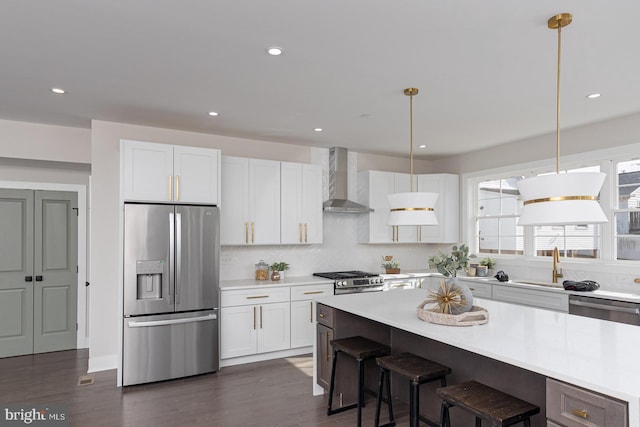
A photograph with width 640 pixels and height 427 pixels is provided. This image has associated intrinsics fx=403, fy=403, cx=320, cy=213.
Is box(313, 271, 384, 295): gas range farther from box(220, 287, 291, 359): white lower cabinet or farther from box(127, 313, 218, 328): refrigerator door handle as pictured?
box(127, 313, 218, 328): refrigerator door handle

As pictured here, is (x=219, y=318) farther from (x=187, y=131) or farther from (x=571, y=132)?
(x=571, y=132)

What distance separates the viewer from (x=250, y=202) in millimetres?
4867

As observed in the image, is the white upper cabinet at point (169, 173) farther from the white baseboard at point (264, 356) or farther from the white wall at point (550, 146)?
the white wall at point (550, 146)

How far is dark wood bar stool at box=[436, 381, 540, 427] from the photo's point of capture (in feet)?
6.13

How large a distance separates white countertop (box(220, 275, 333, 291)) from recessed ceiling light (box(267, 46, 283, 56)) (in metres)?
2.61

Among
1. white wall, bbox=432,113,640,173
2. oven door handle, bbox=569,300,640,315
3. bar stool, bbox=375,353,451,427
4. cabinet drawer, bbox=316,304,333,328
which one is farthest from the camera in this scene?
white wall, bbox=432,113,640,173

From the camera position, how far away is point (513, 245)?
217 inches

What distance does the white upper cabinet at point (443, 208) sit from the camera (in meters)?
6.08

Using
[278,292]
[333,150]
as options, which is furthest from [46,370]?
[333,150]

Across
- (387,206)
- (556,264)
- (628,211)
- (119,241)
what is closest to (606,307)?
(556,264)

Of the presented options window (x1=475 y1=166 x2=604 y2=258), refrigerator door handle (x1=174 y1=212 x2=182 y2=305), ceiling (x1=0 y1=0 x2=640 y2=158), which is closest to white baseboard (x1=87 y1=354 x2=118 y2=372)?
refrigerator door handle (x1=174 y1=212 x2=182 y2=305)

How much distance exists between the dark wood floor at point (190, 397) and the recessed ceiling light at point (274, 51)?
269cm

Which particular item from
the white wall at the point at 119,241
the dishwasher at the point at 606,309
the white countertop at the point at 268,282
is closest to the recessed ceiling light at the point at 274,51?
the white wall at the point at 119,241

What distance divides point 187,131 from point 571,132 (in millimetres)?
4486
